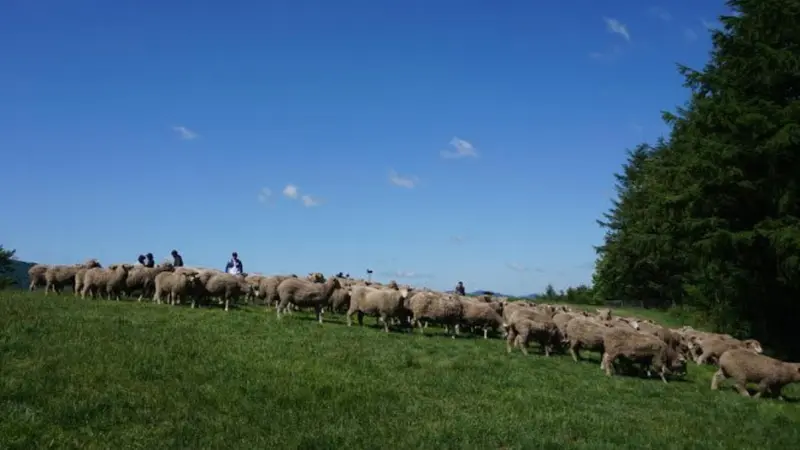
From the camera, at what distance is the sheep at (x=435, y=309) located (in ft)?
86.2

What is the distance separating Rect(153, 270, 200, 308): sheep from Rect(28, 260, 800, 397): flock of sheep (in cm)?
4

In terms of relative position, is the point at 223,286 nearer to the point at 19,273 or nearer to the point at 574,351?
the point at 574,351

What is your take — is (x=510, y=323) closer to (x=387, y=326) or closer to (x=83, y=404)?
(x=387, y=326)

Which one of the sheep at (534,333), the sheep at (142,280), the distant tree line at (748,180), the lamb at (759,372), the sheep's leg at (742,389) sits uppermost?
the distant tree line at (748,180)

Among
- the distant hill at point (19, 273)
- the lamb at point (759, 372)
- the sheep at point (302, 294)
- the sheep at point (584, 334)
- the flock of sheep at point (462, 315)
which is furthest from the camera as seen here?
the distant hill at point (19, 273)

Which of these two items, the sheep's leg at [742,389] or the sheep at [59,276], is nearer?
the sheep's leg at [742,389]

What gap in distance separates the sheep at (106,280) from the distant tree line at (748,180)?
25677 millimetres

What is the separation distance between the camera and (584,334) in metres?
22.5

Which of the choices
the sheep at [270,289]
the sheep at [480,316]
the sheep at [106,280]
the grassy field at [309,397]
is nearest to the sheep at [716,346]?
the grassy field at [309,397]

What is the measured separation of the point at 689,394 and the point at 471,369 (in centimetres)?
569

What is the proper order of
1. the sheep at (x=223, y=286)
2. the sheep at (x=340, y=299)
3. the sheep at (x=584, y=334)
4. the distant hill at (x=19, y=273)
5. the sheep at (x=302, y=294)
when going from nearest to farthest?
the sheep at (x=584, y=334) → the sheep at (x=302, y=294) → the sheep at (x=223, y=286) → the sheep at (x=340, y=299) → the distant hill at (x=19, y=273)

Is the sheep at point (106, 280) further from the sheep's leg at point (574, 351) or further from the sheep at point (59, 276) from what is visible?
the sheep's leg at point (574, 351)

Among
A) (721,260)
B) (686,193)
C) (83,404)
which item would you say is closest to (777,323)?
(721,260)

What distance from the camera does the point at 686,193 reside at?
32.5 meters
